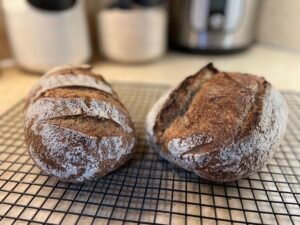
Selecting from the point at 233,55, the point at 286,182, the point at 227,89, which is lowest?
the point at 233,55

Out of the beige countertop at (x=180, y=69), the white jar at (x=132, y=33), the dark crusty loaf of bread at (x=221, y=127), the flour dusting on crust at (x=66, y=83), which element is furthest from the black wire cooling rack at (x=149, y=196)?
the white jar at (x=132, y=33)

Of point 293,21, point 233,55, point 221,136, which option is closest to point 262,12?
point 293,21

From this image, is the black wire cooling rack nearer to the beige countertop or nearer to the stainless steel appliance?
the beige countertop

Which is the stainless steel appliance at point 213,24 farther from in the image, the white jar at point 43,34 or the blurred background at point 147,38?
the white jar at point 43,34

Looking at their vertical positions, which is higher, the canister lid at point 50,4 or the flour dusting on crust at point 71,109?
the canister lid at point 50,4

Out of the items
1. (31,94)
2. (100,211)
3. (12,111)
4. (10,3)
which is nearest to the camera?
(100,211)

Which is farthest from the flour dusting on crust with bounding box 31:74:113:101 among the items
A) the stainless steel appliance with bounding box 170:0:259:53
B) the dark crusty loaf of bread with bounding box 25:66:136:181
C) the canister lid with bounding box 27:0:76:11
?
the stainless steel appliance with bounding box 170:0:259:53

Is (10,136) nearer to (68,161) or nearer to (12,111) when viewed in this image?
(12,111)
